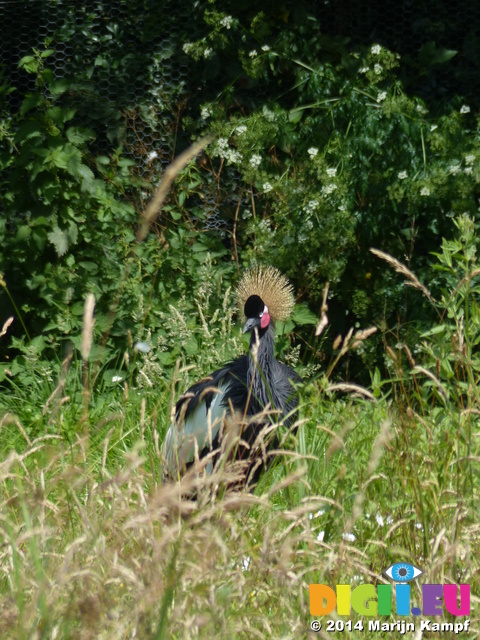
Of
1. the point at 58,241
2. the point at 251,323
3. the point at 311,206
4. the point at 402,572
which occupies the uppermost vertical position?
the point at 311,206

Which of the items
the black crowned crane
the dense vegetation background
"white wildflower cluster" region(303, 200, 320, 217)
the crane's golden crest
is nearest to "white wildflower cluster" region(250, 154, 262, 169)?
the dense vegetation background

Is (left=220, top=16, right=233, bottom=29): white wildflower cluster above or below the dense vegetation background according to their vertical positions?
above

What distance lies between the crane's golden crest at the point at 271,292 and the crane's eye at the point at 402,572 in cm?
200

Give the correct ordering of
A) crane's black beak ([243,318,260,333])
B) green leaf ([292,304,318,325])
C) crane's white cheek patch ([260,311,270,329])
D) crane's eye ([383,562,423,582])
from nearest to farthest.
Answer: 1. crane's eye ([383,562,423,582])
2. crane's black beak ([243,318,260,333])
3. crane's white cheek patch ([260,311,270,329])
4. green leaf ([292,304,318,325])

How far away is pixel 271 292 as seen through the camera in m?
3.93

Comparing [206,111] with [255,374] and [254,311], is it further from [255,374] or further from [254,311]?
[255,374]

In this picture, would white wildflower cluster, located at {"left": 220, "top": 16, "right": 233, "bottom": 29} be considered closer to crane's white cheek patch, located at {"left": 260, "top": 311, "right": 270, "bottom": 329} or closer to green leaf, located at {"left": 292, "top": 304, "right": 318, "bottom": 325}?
green leaf, located at {"left": 292, "top": 304, "right": 318, "bottom": 325}

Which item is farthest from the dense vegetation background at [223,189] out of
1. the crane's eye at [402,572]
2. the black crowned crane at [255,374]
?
the crane's eye at [402,572]

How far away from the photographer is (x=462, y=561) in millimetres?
2016

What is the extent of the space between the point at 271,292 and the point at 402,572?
80.1 inches

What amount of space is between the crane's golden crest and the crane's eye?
2.00 metres

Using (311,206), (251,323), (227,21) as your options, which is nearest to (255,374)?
(251,323)

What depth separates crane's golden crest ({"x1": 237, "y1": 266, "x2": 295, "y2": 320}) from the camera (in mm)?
3926

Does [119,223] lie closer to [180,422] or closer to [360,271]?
[360,271]
